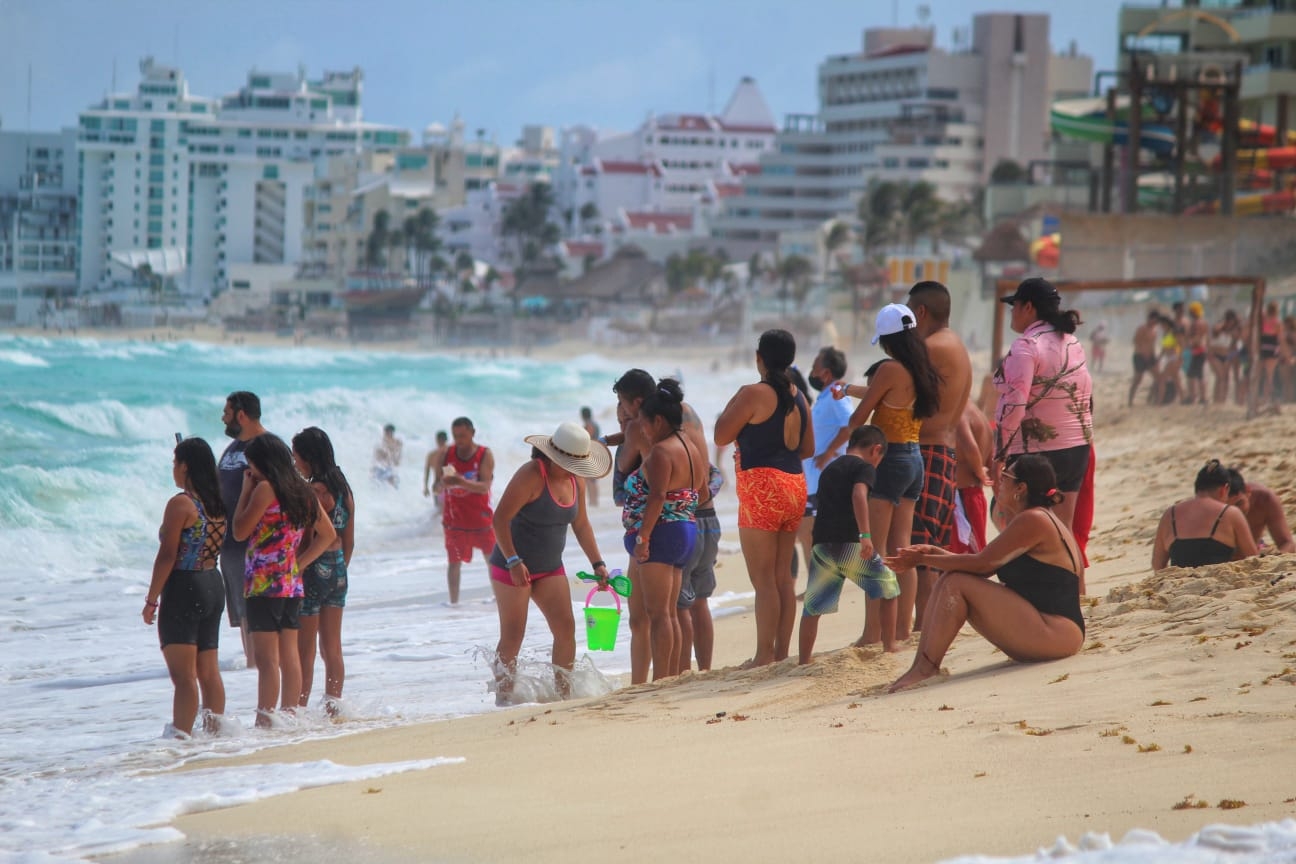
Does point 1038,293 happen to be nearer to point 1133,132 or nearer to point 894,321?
point 894,321

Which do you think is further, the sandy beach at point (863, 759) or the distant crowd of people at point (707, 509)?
the distant crowd of people at point (707, 509)

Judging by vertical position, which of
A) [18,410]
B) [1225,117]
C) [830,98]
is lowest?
[18,410]

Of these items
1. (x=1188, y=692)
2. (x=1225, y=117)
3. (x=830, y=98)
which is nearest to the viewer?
(x=1188, y=692)

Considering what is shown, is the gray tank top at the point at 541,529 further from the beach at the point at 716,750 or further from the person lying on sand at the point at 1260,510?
the person lying on sand at the point at 1260,510

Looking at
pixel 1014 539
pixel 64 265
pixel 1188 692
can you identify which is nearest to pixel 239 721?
pixel 1014 539

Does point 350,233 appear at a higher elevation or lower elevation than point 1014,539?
higher

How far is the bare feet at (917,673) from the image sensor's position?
18.2ft

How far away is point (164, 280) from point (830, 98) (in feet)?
171

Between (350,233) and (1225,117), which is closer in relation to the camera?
(1225,117)

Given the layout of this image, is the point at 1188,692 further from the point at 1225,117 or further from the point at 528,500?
the point at 1225,117

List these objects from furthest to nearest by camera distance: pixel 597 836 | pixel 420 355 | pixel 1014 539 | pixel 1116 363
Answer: pixel 420 355 < pixel 1116 363 < pixel 1014 539 < pixel 597 836

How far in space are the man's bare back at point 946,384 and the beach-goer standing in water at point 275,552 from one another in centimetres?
265

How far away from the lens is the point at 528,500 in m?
6.54

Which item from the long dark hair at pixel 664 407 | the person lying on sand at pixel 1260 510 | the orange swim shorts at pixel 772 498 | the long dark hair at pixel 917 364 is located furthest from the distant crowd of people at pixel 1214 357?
the long dark hair at pixel 664 407
